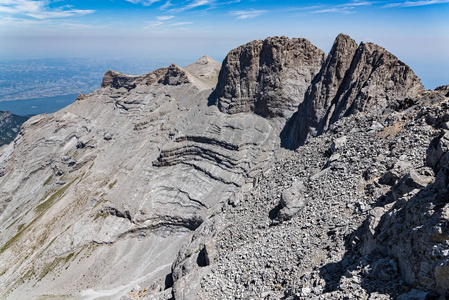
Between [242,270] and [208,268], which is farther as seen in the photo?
[208,268]

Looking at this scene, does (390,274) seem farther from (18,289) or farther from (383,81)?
(18,289)

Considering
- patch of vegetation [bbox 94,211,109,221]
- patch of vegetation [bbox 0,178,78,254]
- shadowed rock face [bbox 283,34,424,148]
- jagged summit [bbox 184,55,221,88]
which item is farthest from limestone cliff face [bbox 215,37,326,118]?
patch of vegetation [bbox 0,178,78,254]

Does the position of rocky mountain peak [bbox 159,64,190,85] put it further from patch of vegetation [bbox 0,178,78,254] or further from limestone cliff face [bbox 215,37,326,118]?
patch of vegetation [bbox 0,178,78,254]

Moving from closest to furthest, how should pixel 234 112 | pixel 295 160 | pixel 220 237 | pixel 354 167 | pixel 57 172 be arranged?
pixel 354 167 < pixel 220 237 < pixel 295 160 < pixel 234 112 < pixel 57 172

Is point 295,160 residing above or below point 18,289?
above

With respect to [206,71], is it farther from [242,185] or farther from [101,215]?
→ [242,185]

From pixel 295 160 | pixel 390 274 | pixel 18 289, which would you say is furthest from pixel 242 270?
pixel 18 289
